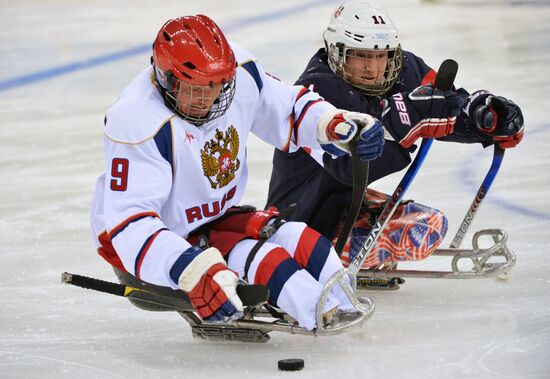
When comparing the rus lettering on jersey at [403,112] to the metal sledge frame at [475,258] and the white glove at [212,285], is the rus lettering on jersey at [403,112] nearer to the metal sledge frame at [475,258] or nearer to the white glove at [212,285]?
the metal sledge frame at [475,258]

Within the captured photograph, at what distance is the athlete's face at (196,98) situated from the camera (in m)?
2.98

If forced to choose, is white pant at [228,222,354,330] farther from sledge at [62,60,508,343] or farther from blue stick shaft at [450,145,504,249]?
blue stick shaft at [450,145,504,249]

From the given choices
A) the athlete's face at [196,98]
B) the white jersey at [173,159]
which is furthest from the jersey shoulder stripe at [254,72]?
the athlete's face at [196,98]

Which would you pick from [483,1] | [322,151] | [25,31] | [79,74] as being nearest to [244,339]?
[322,151]

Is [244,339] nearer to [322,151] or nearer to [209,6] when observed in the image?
[322,151]

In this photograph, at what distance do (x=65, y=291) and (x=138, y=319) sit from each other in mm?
413

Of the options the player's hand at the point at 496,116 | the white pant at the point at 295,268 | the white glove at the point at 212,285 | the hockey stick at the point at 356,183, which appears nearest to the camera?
the white glove at the point at 212,285

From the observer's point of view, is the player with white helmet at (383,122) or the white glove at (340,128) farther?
the player with white helmet at (383,122)

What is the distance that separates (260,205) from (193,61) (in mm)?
1856

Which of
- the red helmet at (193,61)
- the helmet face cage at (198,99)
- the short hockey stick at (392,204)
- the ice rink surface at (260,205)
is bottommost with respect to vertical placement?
the ice rink surface at (260,205)

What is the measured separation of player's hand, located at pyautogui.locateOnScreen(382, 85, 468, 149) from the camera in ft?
11.5

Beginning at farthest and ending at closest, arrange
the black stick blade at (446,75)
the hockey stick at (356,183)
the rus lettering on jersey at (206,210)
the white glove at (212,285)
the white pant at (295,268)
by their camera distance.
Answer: the black stick blade at (446,75), the hockey stick at (356,183), the rus lettering on jersey at (206,210), the white pant at (295,268), the white glove at (212,285)

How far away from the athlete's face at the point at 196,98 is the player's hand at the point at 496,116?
998 mm

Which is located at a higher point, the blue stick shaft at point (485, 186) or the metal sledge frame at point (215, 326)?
the blue stick shaft at point (485, 186)
